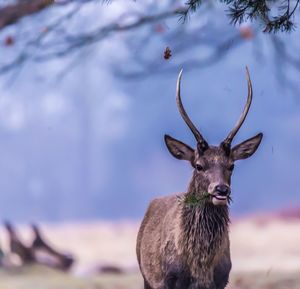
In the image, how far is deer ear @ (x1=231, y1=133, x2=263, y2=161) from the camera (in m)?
6.35

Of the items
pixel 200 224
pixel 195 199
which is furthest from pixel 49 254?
pixel 195 199

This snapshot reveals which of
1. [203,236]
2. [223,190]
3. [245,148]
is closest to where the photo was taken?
[223,190]

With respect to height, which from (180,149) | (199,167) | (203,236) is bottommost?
(203,236)

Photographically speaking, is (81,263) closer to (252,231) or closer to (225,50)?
(252,231)

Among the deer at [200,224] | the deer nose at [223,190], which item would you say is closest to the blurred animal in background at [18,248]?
the deer at [200,224]

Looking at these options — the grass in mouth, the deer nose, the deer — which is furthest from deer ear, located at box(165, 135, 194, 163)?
the deer nose

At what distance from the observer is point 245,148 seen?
6430 millimetres

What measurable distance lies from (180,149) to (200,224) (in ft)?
1.52

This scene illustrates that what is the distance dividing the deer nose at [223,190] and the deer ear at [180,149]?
398mm

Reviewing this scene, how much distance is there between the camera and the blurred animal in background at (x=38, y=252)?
8.23 metres

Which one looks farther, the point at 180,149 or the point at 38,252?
the point at 38,252

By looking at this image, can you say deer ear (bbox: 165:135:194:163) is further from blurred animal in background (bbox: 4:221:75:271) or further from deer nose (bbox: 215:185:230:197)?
blurred animal in background (bbox: 4:221:75:271)

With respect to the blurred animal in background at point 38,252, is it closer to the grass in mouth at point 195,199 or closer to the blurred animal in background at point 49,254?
the blurred animal in background at point 49,254

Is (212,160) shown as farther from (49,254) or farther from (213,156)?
(49,254)
